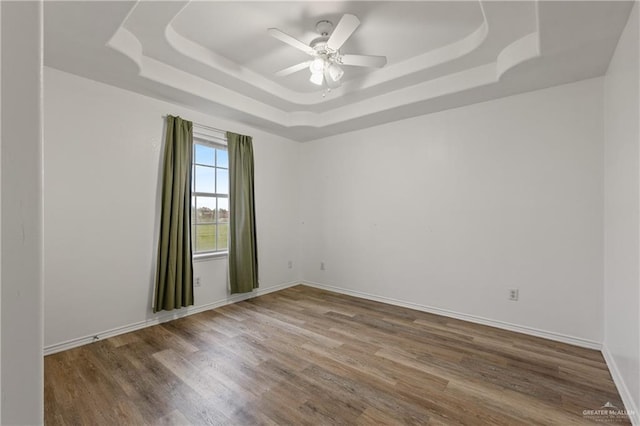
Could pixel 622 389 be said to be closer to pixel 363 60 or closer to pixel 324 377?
pixel 324 377

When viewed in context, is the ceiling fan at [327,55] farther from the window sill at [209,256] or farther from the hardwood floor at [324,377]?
the hardwood floor at [324,377]

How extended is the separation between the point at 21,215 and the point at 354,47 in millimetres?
3098

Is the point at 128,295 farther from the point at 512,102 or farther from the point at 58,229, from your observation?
the point at 512,102

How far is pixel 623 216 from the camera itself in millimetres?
2074

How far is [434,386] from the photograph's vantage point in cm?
209

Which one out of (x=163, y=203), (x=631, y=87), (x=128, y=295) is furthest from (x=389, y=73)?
(x=128, y=295)

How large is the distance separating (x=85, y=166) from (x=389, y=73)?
3.24 metres

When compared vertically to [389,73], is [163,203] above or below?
below


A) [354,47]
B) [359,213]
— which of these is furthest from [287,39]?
[359,213]

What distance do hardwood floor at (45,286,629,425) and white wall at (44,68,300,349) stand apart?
33cm

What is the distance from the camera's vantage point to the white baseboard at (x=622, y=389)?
1.73 meters

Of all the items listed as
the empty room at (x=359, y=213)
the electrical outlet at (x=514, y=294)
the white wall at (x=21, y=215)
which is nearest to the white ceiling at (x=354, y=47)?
the empty room at (x=359, y=213)

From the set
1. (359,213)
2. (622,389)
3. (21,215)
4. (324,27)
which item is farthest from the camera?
(359,213)

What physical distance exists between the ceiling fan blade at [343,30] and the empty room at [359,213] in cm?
2
